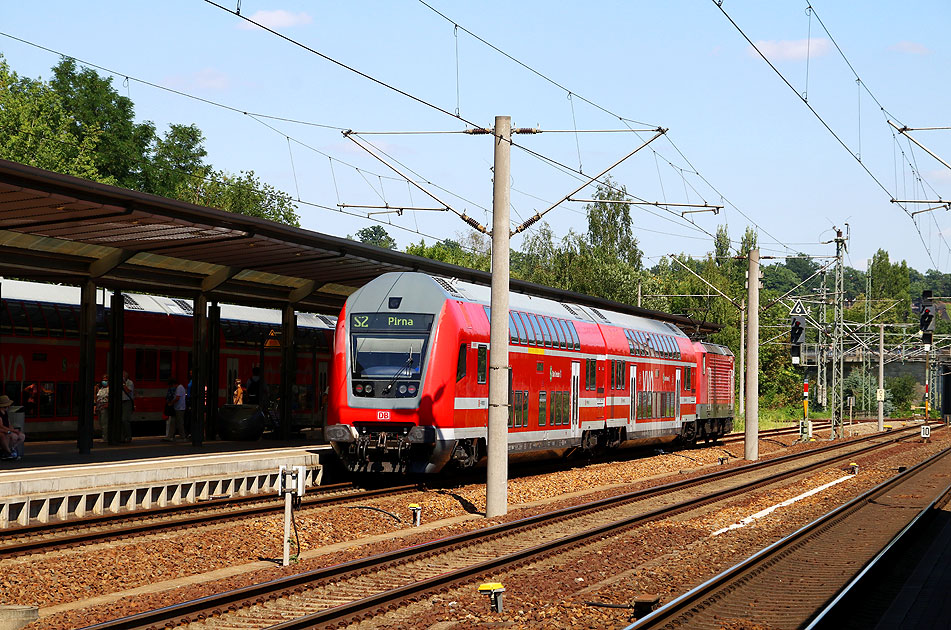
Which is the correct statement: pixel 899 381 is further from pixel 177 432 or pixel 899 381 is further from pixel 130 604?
pixel 130 604

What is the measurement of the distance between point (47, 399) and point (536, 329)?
1209cm

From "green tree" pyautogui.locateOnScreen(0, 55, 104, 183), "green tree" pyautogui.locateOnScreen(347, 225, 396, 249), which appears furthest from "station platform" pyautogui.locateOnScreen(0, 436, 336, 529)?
"green tree" pyautogui.locateOnScreen(347, 225, 396, 249)

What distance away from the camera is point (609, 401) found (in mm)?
29125

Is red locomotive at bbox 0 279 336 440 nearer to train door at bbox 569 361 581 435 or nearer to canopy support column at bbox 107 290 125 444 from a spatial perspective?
canopy support column at bbox 107 290 125 444

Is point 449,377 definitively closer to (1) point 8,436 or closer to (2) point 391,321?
(2) point 391,321

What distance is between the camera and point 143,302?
29.4 meters

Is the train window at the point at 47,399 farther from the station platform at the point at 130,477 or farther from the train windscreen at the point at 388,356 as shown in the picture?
the train windscreen at the point at 388,356

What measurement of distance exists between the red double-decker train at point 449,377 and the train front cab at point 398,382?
2cm

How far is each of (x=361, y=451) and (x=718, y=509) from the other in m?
6.95

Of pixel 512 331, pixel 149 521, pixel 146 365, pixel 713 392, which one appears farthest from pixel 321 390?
pixel 149 521

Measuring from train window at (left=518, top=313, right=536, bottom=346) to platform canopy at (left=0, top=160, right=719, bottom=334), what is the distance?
7.99ft

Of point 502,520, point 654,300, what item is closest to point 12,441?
point 502,520

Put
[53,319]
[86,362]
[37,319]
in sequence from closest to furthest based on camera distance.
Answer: [86,362] < [37,319] < [53,319]

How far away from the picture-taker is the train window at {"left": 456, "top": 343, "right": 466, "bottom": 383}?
21000 mm
